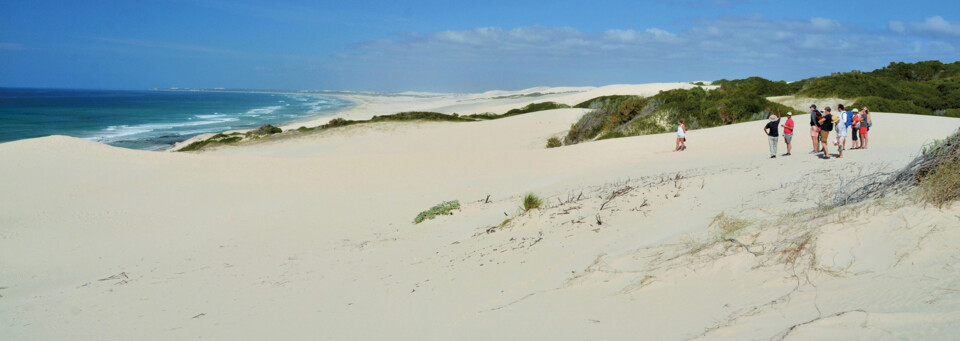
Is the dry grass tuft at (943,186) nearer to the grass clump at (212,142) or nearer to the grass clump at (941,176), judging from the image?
the grass clump at (941,176)

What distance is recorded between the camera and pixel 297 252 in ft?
31.0

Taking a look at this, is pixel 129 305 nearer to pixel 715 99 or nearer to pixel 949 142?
pixel 949 142

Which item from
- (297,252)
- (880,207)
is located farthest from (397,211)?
(880,207)

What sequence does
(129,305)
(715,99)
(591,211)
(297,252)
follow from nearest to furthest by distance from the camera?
(129,305) → (591,211) → (297,252) → (715,99)

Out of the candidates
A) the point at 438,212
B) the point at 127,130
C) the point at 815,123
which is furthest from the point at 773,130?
the point at 127,130

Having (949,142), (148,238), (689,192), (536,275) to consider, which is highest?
(949,142)

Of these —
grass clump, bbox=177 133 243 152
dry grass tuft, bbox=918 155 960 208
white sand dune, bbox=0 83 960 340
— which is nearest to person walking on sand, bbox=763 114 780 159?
white sand dune, bbox=0 83 960 340

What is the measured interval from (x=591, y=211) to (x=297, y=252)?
4.62m

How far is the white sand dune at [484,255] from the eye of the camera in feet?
13.1

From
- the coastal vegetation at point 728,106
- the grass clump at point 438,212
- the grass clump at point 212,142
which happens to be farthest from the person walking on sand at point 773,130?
the grass clump at point 212,142

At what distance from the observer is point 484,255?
716 centimetres

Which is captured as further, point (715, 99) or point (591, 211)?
point (715, 99)

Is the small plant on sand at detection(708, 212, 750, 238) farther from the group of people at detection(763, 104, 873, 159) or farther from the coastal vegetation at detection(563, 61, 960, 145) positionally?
the coastal vegetation at detection(563, 61, 960, 145)

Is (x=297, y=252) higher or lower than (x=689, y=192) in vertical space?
lower
